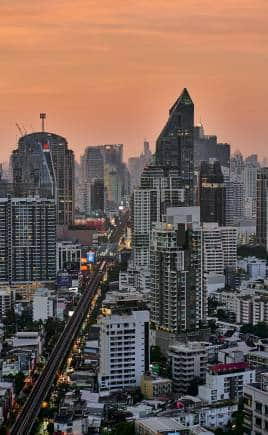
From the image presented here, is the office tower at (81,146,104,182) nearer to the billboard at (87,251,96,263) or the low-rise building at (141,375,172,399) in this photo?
the billboard at (87,251,96,263)

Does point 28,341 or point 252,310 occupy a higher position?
point 252,310

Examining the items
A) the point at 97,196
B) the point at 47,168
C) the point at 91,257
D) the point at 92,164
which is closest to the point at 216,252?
the point at 91,257

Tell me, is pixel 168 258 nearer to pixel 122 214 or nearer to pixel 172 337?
pixel 172 337

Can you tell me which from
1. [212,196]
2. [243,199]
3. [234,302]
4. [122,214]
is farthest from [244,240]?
[234,302]

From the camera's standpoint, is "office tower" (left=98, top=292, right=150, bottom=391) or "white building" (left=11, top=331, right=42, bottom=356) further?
"white building" (left=11, top=331, right=42, bottom=356)

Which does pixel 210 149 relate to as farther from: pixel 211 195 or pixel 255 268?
→ pixel 255 268

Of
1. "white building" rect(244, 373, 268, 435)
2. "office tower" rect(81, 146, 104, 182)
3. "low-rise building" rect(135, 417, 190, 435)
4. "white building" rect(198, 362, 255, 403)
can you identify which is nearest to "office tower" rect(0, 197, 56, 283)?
"white building" rect(198, 362, 255, 403)

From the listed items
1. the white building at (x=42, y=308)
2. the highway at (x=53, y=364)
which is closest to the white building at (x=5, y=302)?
the white building at (x=42, y=308)

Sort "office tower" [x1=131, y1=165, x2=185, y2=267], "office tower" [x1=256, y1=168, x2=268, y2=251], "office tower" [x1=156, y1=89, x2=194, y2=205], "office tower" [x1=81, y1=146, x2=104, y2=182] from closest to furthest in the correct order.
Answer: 1. "office tower" [x1=131, y1=165, x2=185, y2=267]
2. "office tower" [x1=256, y1=168, x2=268, y2=251]
3. "office tower" [x1=156, y1=89, x2=194, y2=205]
4. "office tower" [x1=81, y1=146, x2=104, y2=182]
